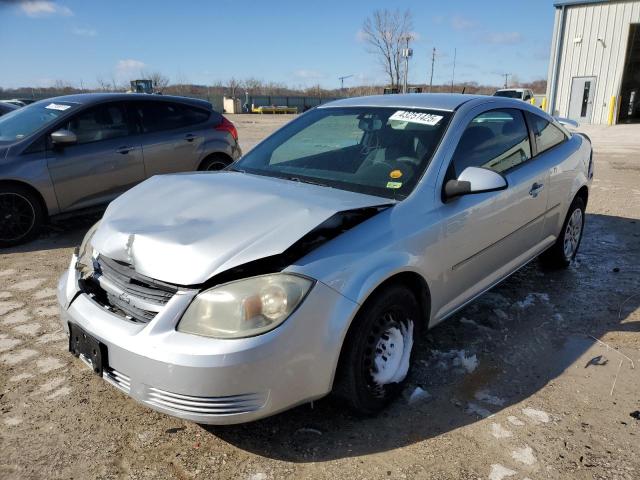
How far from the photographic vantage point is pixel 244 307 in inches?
80.6

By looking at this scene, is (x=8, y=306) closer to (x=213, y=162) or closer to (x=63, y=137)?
(x=63, y=137)

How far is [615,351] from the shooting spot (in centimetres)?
335

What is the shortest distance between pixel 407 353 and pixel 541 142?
235cm

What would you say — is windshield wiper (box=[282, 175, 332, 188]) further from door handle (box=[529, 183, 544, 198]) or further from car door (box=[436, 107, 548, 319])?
door handle (box=[529, 183, 544, 198])

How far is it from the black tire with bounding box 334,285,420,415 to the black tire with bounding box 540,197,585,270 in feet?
8.08

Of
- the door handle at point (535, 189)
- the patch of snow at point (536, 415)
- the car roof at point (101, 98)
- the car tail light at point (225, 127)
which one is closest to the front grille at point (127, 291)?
the patch of snow at point (536, 415)

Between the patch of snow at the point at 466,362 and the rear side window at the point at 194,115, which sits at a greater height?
the rear side window at the point at 194,115

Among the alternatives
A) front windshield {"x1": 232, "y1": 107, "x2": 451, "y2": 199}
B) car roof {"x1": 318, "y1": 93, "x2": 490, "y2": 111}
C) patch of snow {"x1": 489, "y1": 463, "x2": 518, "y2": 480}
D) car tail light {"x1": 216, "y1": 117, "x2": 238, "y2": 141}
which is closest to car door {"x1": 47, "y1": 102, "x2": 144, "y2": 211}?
car tail light {"x1": 216, "y1": 117, "x2": 238, "y2": 141}

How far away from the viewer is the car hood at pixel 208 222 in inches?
85.3

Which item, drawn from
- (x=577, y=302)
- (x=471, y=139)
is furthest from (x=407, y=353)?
(x=577, y=302)

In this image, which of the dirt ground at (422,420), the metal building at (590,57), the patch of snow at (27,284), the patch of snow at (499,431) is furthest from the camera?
the metal building at (590,57)

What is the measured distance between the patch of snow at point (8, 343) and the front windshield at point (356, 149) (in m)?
1.91

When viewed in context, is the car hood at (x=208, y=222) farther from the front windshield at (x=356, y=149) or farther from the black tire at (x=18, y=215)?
Result: the black tire at (x=18, y=215)

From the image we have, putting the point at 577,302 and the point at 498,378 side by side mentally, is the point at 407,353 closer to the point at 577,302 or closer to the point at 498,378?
the point at 498,378
